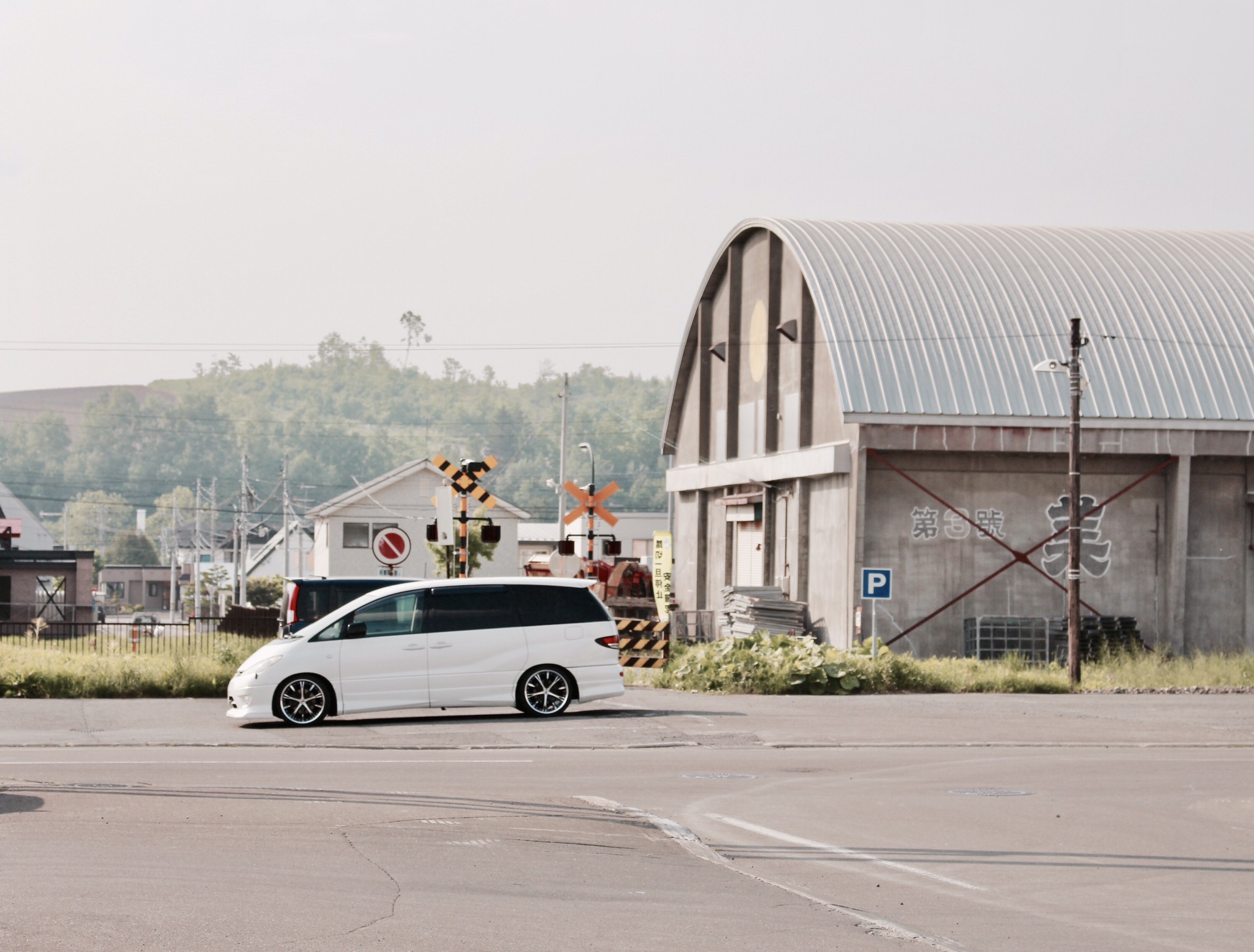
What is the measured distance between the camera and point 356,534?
241ft

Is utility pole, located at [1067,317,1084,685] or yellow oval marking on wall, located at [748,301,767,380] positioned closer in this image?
utility pole, located at [1067,317,1084,685]

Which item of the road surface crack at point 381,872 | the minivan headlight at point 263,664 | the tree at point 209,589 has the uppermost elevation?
the minivan headlight at point 263,664

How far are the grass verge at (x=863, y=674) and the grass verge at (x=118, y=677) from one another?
7.23 metres

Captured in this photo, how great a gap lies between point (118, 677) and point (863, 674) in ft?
37.8

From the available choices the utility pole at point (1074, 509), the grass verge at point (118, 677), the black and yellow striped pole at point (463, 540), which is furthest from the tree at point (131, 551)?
the utility pole at point (1074, 509)

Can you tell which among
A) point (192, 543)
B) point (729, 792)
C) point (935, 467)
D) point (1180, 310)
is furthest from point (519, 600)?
point (192, 543)

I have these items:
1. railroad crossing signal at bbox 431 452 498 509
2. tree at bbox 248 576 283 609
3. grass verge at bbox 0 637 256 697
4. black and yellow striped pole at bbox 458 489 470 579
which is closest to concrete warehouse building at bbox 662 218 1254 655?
railroad crossing signal at bbox 431 452 498 509

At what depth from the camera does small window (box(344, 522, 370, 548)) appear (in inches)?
2876

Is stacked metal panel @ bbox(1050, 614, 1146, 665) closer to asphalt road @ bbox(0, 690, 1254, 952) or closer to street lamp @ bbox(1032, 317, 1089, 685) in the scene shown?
street lamp @ bbox(1032, 317, 1089, 685)

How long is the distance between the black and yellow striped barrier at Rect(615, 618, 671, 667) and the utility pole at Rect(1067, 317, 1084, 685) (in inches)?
276

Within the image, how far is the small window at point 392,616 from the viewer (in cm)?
1841

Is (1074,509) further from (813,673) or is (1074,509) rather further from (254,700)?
(254,700)

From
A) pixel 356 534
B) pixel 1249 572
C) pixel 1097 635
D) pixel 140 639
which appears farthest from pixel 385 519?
pixel 1249 572

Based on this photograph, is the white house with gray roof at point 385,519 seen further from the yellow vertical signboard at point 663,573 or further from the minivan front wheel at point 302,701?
the minivan front wheel at point 302,701
